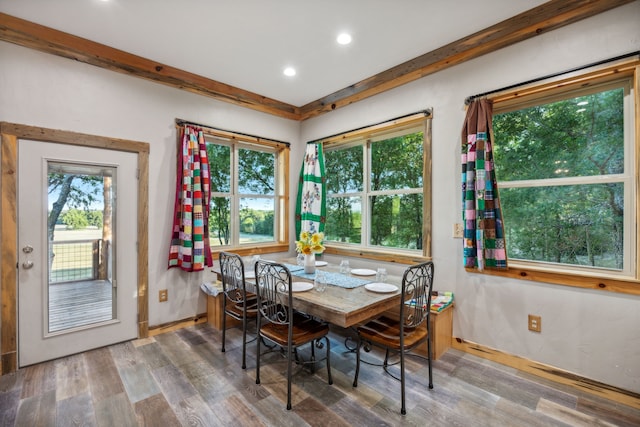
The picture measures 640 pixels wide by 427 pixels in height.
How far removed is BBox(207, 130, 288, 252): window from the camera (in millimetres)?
3664

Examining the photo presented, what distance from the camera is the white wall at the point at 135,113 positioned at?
2.42 meters

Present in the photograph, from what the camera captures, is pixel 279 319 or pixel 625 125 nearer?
pixel 625 125

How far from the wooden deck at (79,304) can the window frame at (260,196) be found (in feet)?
3.64

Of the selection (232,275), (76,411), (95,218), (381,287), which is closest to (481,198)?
(381,287)

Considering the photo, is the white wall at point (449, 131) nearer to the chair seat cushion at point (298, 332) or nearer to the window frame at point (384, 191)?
the window frame at point (384, 191)

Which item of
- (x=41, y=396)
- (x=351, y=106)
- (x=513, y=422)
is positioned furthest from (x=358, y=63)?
(x=41, y=396)

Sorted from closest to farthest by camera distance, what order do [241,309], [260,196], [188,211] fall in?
[241,309]
[188,211]
[260,196]

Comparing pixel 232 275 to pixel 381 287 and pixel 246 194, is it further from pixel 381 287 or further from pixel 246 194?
pixel 246 194

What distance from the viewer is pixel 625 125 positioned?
6.73 ft

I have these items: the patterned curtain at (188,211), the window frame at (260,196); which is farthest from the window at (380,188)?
the patterned curtain at (188,211)

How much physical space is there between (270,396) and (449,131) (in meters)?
2.72

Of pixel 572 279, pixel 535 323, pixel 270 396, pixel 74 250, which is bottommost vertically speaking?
pixel 270 396

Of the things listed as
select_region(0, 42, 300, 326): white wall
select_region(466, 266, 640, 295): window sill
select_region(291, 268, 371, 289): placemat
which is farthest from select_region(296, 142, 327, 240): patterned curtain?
select_region(466, 266, 640, 295): window sill

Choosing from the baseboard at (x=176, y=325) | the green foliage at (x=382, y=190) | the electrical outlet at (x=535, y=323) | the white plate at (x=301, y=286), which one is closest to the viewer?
the white plate at (x=301, y=286)
